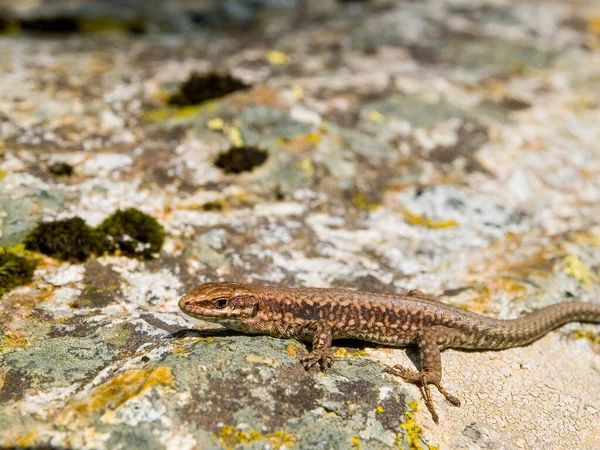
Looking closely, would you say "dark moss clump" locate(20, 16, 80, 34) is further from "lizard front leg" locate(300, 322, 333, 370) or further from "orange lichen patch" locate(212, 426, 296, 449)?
"orange lichen patch" locate(212, 426, 296, 449)

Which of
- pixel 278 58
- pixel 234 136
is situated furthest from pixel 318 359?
pixel 278 58

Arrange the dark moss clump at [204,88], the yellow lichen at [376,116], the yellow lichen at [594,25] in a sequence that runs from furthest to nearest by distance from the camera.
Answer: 1. the yellow lichen at [594,25]
2. the yellow lichen at [376,116]
3. the dark moss clump at [204,88]

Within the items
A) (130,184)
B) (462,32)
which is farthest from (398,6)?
(130,184)

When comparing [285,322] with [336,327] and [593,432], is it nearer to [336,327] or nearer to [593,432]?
[336,327]

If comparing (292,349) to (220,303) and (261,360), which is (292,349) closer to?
(261,360)

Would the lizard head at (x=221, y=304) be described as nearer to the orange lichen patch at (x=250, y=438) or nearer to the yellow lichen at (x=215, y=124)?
the orange lichen patch at (x=250, y=438)

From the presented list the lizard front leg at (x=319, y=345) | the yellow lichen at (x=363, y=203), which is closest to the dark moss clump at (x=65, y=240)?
the lizard front leg at (x=319, y=345)
